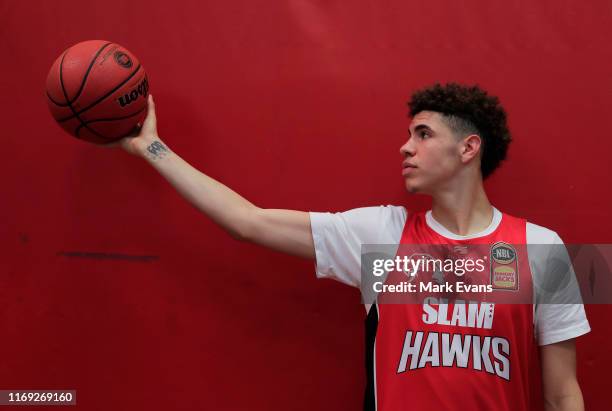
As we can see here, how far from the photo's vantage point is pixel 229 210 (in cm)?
135

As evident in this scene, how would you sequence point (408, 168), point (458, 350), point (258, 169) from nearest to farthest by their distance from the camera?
point (458, 350), point (408, 168), point (258, 169)

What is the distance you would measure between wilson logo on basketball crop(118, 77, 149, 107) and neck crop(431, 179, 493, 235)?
0.82 metres

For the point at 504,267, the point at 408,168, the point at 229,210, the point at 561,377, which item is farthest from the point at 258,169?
the point at 561,377

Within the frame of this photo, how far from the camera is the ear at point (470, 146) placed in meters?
1.40

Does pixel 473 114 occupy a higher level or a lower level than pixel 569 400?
higher

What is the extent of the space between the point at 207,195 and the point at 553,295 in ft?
2.98

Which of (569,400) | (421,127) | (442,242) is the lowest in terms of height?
(569,400)

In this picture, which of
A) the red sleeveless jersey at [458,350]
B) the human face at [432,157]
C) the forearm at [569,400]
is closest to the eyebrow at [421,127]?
the human face at [432,157]

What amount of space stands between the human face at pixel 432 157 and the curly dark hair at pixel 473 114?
0.03 meters

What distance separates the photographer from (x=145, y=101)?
56.6 inches

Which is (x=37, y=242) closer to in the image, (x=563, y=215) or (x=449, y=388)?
(x=449, y=388)

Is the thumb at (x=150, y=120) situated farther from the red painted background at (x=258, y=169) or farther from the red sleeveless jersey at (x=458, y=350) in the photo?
the red sleeveless jersey at (x=458, y=350)

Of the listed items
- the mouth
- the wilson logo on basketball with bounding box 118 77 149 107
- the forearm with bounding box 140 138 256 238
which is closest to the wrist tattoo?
the forearm with bounding box 140 138 256 238

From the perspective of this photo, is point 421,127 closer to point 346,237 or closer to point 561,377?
point 346,237
